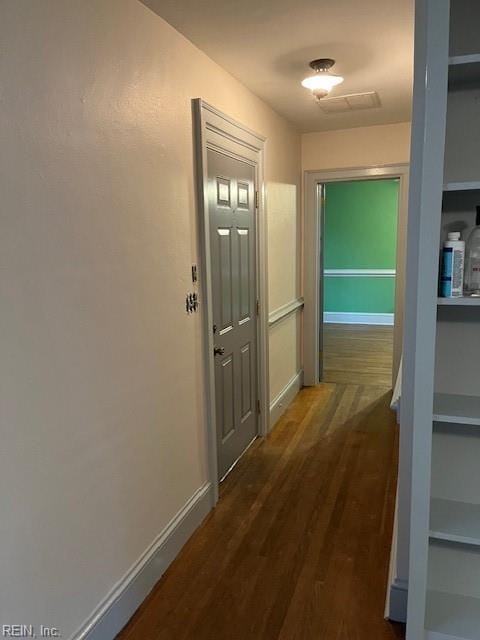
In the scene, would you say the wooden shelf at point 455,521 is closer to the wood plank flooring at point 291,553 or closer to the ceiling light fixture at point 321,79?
the wood plank flooring at point 291,553

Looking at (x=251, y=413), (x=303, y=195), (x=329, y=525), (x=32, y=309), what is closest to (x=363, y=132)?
(x=303, y=195)

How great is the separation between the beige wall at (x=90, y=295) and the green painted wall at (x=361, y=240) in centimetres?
542

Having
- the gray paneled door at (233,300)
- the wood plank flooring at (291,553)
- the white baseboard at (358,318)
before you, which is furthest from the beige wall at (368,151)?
the white baseboard at (358,318)

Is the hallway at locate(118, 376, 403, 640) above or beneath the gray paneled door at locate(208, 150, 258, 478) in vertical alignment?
beneath

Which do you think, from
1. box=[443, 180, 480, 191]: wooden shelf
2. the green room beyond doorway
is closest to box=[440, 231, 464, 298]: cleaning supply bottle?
box=[443, 180, 480, 191]: wooden shelf

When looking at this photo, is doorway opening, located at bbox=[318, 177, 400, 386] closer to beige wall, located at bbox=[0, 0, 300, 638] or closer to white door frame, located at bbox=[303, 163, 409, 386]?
white door frame, located at bbox=[303, 163, 409, 386]

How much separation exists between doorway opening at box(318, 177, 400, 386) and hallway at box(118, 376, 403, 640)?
3.75 metres

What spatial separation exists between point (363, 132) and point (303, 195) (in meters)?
0.74

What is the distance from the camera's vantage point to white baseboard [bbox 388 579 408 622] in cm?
178

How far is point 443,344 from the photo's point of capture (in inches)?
61.7

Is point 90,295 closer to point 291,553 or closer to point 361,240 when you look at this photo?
point 291,553

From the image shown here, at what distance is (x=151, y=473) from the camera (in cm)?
203

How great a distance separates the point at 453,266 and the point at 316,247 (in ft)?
10.3

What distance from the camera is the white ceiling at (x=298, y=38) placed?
6.14ft
